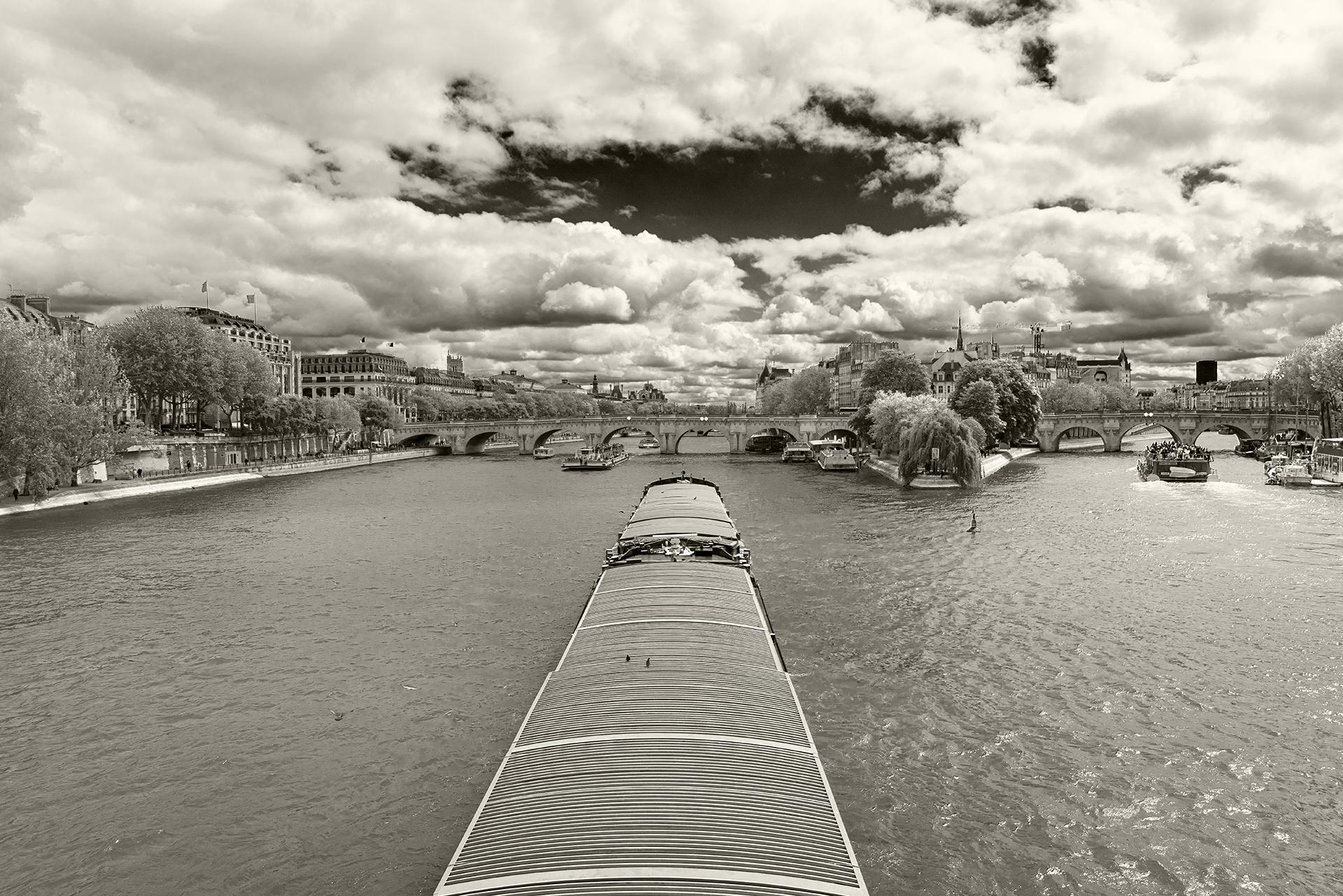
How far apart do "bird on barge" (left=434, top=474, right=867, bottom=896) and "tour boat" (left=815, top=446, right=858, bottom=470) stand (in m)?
70.1

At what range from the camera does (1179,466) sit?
6562 cm

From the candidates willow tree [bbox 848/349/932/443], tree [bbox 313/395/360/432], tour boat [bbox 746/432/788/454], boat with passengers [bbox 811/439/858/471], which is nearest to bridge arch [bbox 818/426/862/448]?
willow tree [bbox 848/349/932/443]

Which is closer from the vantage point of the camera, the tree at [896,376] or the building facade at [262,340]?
the tree at [896,376]

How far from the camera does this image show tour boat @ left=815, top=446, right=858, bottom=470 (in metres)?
83.5

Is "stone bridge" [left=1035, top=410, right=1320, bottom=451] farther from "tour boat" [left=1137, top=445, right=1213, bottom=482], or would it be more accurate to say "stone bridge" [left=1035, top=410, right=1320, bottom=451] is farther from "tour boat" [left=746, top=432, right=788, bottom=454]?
"tour boat" [left=1137, top=445, right=1213, bottom=482]

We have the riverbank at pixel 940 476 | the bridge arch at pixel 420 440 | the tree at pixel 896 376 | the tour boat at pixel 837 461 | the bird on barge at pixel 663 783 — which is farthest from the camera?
the bridge arch at pixel 420 440

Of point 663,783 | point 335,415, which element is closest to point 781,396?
point 335,415

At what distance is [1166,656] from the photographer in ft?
70.8

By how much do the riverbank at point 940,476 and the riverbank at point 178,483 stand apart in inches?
2417

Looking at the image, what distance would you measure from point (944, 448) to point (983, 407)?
83.2 feet

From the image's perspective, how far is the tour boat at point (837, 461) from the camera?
8350 centimetres

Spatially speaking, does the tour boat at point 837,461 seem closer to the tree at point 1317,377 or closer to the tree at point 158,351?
the tree at point 1317,377

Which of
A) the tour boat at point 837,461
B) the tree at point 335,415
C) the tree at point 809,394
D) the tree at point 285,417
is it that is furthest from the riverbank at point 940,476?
the tree at point 335,415

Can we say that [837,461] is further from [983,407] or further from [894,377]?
[894,377]
